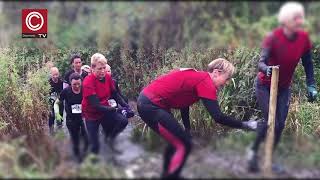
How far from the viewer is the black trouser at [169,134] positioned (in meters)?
3.87

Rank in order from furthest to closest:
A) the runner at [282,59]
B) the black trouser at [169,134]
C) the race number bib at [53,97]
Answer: the race number bib at [53,97]
the black trouser at [169,134]
the runner at [282,59]

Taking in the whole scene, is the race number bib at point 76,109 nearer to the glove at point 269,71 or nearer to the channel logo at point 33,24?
the glove at point 269,71

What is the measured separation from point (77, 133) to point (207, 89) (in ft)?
4.31

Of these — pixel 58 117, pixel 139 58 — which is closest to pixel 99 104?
pixel 58 117

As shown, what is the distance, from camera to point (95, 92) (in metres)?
4.87

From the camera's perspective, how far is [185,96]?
439 cm

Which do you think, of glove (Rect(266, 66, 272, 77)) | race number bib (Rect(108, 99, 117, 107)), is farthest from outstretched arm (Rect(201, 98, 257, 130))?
race number bib (Rect(108, 99, 117, 107))

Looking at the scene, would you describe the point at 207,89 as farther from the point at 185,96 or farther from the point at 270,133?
the point at 270,133

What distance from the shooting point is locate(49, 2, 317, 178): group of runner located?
389cm

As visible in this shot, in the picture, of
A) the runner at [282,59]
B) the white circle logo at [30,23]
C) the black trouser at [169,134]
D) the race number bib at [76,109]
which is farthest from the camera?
the white circle logo at [30,23]

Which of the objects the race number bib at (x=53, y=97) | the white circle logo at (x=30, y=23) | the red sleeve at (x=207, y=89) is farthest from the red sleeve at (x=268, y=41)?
the white circle logo at (x=30, y=23)

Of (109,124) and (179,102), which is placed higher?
(179,102)

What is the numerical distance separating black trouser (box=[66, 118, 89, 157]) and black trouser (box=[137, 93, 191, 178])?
57 cm

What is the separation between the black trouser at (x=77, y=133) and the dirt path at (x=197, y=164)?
6 centimetres
